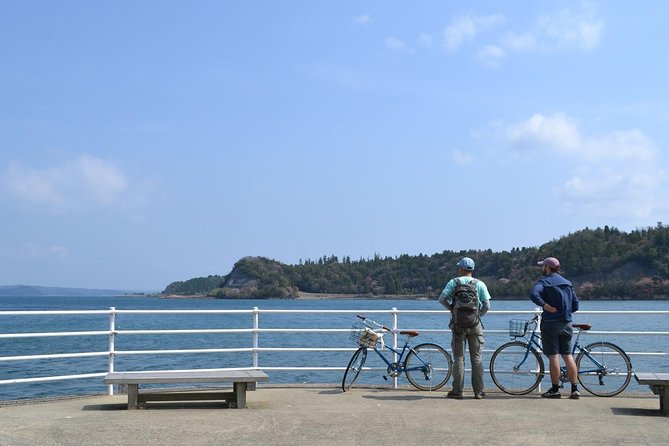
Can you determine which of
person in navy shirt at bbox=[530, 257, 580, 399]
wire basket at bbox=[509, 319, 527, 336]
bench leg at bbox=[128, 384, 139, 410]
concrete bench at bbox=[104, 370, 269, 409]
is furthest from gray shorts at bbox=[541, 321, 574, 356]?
bench leg at bbox=[128, 384, 139, 410]

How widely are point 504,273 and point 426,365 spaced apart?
124m

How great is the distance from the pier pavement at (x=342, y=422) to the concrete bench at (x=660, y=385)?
107 millimetres

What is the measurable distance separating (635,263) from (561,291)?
131 metres

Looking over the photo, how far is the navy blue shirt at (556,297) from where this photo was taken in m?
9.02

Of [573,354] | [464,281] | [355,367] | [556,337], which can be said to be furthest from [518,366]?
[355,367]

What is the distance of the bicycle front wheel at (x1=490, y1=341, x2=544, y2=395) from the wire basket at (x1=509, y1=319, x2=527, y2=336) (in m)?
0.12

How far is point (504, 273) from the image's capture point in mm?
131125

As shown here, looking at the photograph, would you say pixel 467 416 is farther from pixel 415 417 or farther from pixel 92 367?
pixel 92 367

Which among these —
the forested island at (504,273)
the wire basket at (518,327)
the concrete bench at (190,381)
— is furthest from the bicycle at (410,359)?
the forested island at (504,273)

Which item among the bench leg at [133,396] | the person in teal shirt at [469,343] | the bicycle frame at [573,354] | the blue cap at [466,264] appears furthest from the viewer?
the bicycle frame at [573,354]

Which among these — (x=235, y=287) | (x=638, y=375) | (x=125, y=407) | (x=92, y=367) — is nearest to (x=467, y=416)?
(x=638, y=375)

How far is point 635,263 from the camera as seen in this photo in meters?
131

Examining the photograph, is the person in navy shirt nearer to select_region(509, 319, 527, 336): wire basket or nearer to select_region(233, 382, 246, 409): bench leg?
select_region(509, 319, 527, 336): wire basket

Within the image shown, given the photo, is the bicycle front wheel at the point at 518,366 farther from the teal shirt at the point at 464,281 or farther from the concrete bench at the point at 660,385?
the concrete bench at the point at 660,385
